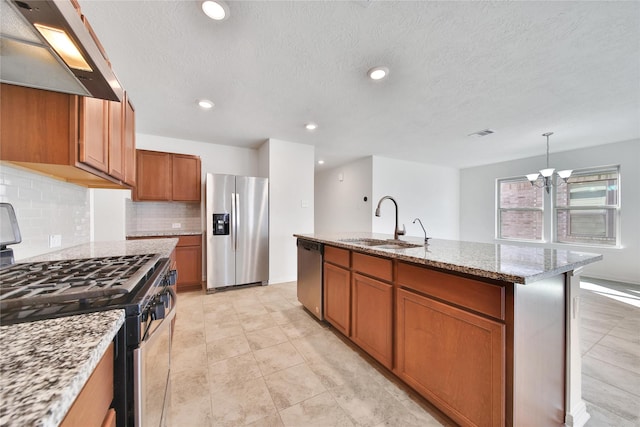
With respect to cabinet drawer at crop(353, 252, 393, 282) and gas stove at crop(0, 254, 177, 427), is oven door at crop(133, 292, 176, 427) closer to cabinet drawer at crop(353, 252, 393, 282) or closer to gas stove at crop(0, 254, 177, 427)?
gas stove at crop(0, 254, 177, 427)

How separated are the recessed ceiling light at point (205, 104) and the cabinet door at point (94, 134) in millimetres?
1279

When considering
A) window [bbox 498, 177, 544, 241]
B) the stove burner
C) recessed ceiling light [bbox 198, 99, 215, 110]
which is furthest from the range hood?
window [bbox 498, 177, 544, 241]

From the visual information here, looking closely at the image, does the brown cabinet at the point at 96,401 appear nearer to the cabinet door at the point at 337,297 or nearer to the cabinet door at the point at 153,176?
the cabinet door at the point at 337,297

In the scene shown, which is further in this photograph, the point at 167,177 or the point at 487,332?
the point at 167,177

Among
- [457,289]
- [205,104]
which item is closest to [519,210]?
[457,289]

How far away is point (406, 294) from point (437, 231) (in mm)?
5476

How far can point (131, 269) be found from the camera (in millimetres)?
1151

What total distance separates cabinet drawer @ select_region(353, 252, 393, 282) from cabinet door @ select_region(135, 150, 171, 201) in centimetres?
320

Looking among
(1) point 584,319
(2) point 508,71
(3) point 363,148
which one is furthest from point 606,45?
(3) point 363,148

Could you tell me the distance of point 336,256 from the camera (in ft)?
7.35

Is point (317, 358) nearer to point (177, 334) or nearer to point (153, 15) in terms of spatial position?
point (177, 334)

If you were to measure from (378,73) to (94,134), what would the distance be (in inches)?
84.2

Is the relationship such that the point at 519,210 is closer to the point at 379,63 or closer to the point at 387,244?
the point at 387,244

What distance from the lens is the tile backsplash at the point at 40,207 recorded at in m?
1.32
